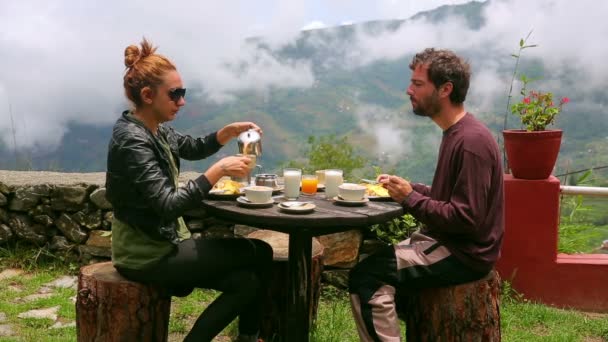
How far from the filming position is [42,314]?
4359mm

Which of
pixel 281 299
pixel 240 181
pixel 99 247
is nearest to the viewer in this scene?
pixel 240 181

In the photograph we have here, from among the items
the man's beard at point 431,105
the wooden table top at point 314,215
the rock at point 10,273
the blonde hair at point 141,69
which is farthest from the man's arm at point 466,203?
the rock at point 10,273

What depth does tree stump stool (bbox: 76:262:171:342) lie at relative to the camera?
9.71 feet

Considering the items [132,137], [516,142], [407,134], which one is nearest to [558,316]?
[516,142]

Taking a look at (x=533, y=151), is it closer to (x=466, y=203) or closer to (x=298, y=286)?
(x=466, y=203)

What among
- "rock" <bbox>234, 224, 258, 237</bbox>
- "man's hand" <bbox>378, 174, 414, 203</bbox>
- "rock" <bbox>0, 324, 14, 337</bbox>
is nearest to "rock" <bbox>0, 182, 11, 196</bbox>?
"rock" <bbox>0, 324, 14, 337</bbox>

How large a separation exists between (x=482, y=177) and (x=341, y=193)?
0.70m

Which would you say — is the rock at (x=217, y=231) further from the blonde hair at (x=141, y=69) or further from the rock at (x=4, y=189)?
the blonde hair at (x=141, y=69)

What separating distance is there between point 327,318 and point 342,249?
71 cm

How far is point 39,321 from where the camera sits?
420 centimetres

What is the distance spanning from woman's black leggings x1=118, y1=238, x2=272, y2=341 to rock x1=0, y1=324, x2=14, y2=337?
59.9 inches

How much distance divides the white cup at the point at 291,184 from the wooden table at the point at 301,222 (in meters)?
0.06

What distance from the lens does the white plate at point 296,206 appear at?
278 cm

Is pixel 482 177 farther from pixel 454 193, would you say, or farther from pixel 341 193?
pixel 341 193
